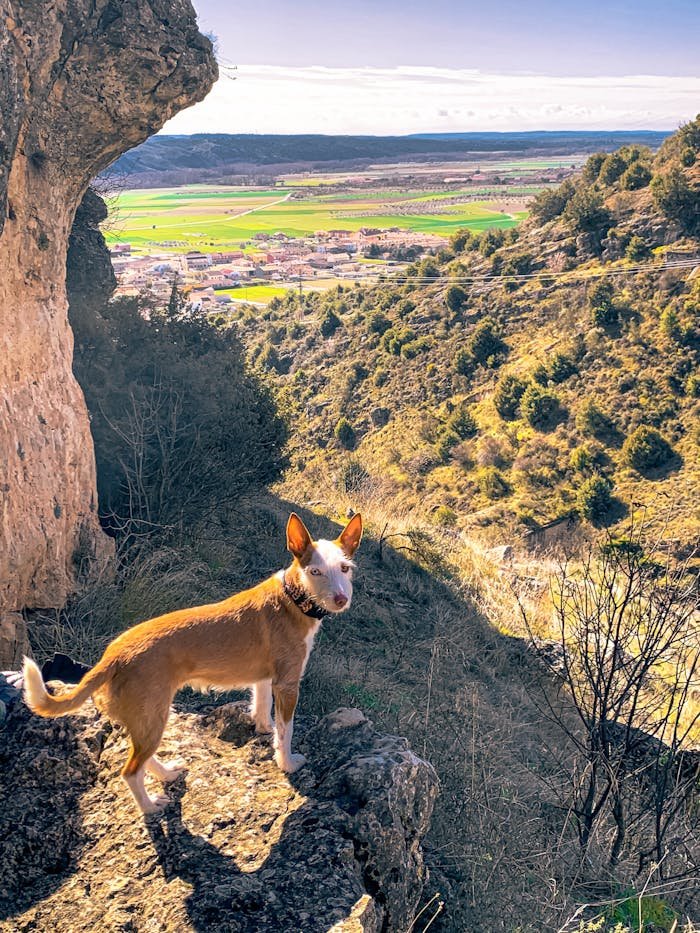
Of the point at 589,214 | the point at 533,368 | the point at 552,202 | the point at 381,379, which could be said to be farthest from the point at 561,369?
the point at 552,202

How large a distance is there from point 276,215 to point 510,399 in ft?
140

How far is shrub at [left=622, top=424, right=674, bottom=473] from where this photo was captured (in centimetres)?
2561

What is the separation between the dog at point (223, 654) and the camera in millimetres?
3625

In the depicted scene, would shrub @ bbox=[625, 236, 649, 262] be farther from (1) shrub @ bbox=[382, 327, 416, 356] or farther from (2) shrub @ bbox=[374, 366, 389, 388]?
(2) shrub @ bbox=[374, 366, 389, 388]

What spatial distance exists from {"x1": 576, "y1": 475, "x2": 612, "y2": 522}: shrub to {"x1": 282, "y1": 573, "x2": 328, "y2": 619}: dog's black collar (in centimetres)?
2246

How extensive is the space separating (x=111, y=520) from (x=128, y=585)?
102 inches

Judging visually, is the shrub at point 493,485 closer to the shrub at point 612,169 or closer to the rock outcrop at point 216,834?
the shrub at point 612,169

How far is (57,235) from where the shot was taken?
23.9ft

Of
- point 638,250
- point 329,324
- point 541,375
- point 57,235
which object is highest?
point 638,250

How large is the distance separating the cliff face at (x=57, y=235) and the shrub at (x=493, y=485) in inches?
816

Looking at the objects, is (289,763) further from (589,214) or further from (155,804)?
(589,214)

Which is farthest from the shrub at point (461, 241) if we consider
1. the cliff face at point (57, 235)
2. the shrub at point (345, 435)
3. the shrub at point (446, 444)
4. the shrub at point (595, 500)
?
the cliff face at point (57, 235)

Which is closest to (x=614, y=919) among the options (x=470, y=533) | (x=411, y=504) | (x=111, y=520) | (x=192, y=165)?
(x=111, y=520)

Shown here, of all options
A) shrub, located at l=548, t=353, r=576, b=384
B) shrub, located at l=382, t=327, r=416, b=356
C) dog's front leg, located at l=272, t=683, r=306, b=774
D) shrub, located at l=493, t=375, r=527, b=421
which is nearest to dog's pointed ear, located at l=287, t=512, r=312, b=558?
dog's front leg, located at l=272, t=683, r=306, b=774
